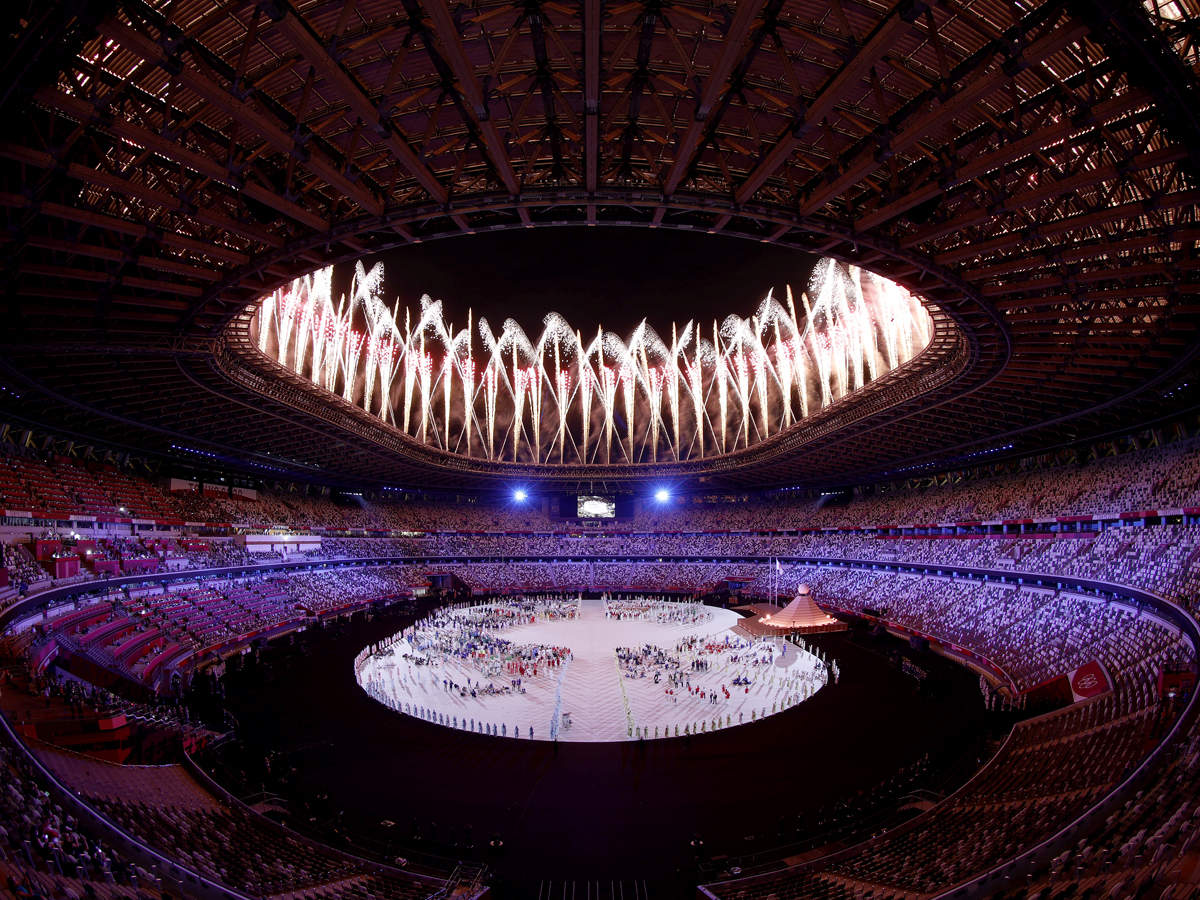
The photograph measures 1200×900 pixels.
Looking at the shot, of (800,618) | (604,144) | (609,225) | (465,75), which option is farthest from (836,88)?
(800,618)

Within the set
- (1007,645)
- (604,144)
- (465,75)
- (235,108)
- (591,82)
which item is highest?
(604,144)

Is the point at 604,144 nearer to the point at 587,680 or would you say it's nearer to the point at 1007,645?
the point at 587,680

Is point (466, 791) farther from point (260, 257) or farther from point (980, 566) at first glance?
point (980, 566)

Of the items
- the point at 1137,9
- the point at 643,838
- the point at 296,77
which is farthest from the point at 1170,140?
the point at 643,838

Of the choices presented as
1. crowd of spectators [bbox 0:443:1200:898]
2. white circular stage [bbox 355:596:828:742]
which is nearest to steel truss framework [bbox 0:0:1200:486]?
crowd of spectators [bbox 0:443:1200:898]

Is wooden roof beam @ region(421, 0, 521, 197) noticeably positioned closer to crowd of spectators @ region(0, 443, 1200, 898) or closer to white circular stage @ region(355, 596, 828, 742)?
crowd of spectators @ region(0, 443, 1200, 898)

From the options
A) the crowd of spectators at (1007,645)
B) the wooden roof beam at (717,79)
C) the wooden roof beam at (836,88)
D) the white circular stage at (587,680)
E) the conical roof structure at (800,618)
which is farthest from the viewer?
the conical roof structure at (800,618)

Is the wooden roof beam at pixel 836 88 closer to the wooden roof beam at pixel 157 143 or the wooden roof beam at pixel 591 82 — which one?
the wooden roof beam at pixel 591 82

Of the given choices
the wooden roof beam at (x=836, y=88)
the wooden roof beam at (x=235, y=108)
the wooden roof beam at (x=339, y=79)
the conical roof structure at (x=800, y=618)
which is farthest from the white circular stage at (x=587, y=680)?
the wooden roof beam at (x=836, y=88)
